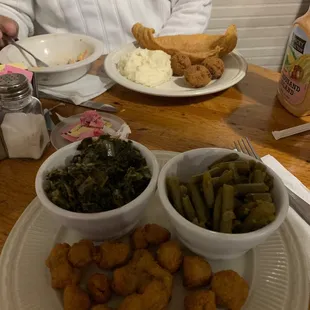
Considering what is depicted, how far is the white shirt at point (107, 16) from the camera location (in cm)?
166

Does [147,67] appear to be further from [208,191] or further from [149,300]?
[149,300]

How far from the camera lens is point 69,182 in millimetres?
685

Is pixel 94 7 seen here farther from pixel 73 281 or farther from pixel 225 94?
pixel 73 281

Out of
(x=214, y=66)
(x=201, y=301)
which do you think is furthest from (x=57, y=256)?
(x=214, y=66)

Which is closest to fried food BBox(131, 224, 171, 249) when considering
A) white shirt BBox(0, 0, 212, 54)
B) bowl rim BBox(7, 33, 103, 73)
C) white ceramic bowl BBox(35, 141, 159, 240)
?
white ceramic bowl BBox(35, 141, 159, 240)

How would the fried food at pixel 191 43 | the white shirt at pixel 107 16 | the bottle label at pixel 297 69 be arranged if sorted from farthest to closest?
the white shirt at pixel 107 16 < the fried food at pixel 191 43 < the bottle label at pixel 297 69

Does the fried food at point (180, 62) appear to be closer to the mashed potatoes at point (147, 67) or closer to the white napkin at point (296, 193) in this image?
the mashed potatoes at point (147, 67)

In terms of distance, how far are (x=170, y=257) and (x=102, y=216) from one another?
13cm

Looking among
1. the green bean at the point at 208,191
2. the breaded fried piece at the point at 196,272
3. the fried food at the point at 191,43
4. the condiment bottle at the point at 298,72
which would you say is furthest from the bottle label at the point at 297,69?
the breaded fried piece at the point at 196,272

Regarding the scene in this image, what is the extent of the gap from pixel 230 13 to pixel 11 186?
2.21 m

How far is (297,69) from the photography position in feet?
3.24

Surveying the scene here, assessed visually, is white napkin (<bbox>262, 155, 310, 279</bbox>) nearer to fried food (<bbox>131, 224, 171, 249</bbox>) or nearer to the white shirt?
fried food (<bbox>131, 224, 171, 249</bbox>)

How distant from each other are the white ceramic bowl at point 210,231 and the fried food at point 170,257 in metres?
0.03

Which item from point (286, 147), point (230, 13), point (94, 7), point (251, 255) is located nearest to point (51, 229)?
point (251, 255)
